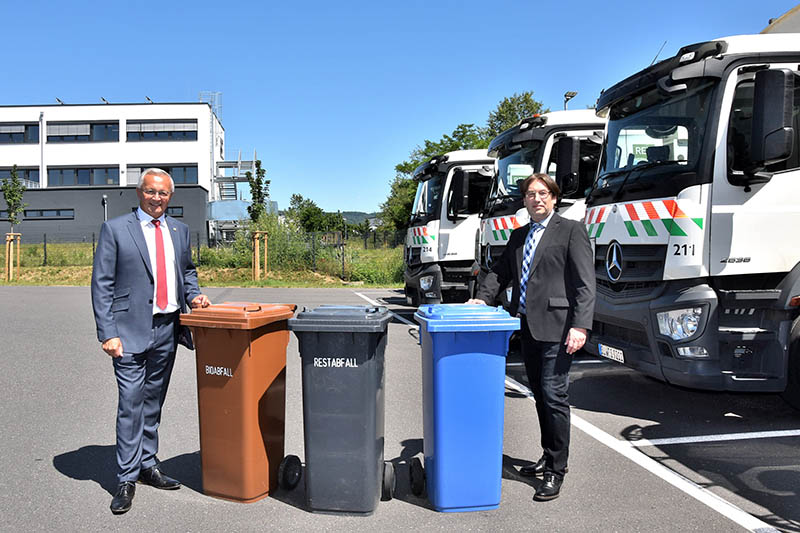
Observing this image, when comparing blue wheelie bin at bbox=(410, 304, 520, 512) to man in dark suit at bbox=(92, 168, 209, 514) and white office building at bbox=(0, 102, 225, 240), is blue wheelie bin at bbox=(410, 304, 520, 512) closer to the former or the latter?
man in dark suit at bbox=(92, 168, 209, 514)

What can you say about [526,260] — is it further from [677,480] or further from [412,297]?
[412,297]

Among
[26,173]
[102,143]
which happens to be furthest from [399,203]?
[26,173]

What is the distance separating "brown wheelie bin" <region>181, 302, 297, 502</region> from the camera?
372 centimetres

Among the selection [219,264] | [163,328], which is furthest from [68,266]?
[163,328]

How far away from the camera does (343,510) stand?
145 inches

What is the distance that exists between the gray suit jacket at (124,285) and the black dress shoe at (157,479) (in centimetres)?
82

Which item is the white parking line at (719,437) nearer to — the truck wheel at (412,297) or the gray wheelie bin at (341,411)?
the gray wheelie bin at (341,411)

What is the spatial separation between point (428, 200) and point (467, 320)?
816 centimetres

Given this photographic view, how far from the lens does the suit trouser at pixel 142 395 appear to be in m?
3.82

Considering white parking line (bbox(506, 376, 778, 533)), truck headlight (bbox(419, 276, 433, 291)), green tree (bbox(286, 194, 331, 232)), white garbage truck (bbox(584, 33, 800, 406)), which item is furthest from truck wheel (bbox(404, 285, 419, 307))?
green tree (bbox(286, 194, 331, 232))

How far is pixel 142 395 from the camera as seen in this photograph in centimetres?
390

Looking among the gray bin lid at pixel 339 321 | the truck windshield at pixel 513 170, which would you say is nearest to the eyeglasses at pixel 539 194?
the gray bin lid at pixel 339 321

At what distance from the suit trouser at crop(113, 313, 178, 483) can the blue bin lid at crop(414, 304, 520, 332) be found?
1641 millimetres

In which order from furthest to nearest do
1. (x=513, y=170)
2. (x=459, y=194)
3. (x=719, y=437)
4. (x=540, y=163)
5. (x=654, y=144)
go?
(x=459, y=194), (x=513, y=170), (x=540, y=163), (x=654, y=144), (x=719, y=437)
